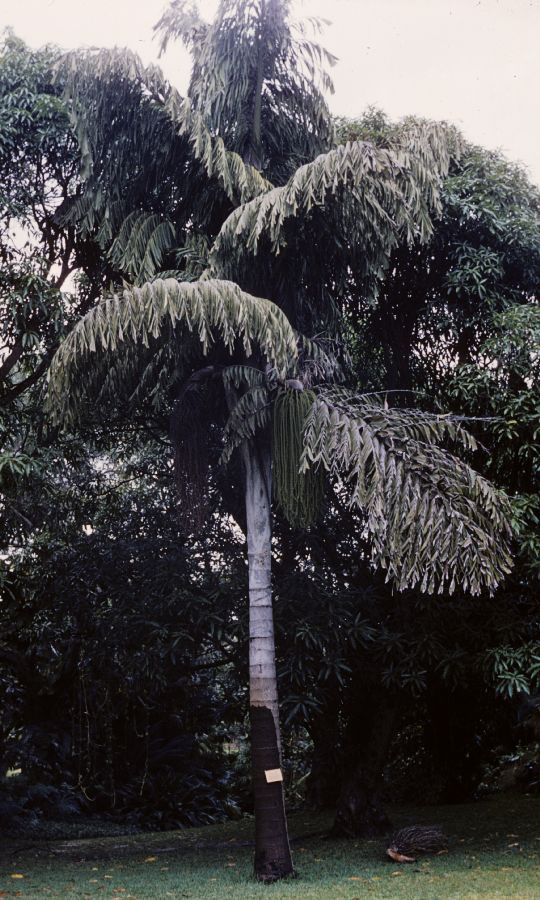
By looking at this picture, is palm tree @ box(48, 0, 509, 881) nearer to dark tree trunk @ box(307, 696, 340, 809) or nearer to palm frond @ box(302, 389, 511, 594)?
palm frond @ box(302, 389, 511, 594)

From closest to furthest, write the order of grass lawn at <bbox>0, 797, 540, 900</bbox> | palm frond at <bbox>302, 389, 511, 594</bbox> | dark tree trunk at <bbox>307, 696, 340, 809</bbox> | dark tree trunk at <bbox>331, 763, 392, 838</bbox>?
palm frond at <bbox>302, 389, 511, 594</bbox>, grass lawn at <bbox>0, 797, 540, 900</bbox>, dark tree trunk at <bbox>331, 763, 392, 838</bbox>, dark tree trunk at <bbox>307, 696, 340, 809</bbox>

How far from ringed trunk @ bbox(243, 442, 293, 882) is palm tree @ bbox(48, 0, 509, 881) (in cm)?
2

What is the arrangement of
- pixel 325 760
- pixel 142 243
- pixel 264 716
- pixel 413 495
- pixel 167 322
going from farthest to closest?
1. pixel 325 760
2. pixel 142 243
3. pixel 264 716
4. pixel 167 322
5. pixel 413 495

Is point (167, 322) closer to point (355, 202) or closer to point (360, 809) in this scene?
point (355, 202)

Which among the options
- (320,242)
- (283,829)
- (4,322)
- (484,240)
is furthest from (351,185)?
(283,829)

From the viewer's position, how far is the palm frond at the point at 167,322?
875cm

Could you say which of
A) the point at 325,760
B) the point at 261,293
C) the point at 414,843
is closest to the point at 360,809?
the point at 414,843

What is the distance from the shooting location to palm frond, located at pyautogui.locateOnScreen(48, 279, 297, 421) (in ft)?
28.7

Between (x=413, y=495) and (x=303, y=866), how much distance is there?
4503mm

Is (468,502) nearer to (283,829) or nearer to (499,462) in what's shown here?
(499,462)

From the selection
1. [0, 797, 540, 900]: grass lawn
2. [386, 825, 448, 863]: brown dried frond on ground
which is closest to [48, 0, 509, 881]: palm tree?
[0, 797, 540, 900]: grass lawn

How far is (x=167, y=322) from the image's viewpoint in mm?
9180

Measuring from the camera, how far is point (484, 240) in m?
11.5

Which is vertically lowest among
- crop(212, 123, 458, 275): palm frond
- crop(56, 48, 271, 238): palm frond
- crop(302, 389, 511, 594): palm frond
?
crop(302, 389, 511, 594): palm frond
